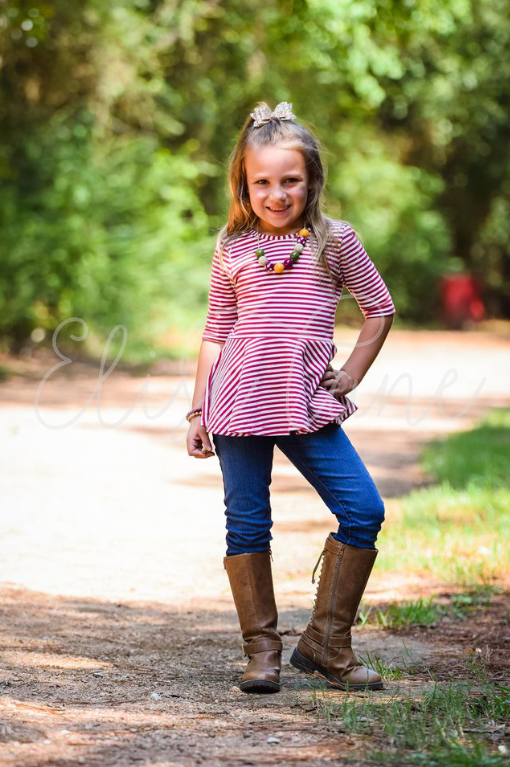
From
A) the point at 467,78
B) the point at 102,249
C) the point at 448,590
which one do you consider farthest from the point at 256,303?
the point at 467,78

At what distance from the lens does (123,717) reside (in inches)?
112

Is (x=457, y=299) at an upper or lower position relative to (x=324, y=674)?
lower

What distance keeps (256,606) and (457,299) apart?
72.4 ft

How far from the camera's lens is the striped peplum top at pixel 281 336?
316 cm

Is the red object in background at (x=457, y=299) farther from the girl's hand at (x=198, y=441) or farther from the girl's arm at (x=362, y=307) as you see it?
the girl's hand at (x=198, y=441)

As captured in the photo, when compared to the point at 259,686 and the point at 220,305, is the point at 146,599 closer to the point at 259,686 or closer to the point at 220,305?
the point at 259,686

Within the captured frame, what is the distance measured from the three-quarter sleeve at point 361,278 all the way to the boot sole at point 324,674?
3.40 ft

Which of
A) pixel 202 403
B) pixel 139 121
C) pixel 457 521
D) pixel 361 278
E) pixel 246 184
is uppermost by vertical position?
pixel 139 121

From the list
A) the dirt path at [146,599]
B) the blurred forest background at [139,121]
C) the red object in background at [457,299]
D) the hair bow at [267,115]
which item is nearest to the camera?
the dirt path at [146,599]

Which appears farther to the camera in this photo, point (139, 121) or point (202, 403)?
point (139, 121)

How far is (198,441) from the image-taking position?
3.38 metres

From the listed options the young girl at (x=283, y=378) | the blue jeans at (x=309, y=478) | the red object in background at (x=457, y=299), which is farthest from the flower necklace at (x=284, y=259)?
the red object in background at (x=457, y=299)

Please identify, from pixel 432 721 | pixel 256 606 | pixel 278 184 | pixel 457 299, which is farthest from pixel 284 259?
pixel 457 299

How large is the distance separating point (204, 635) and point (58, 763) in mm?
1712
